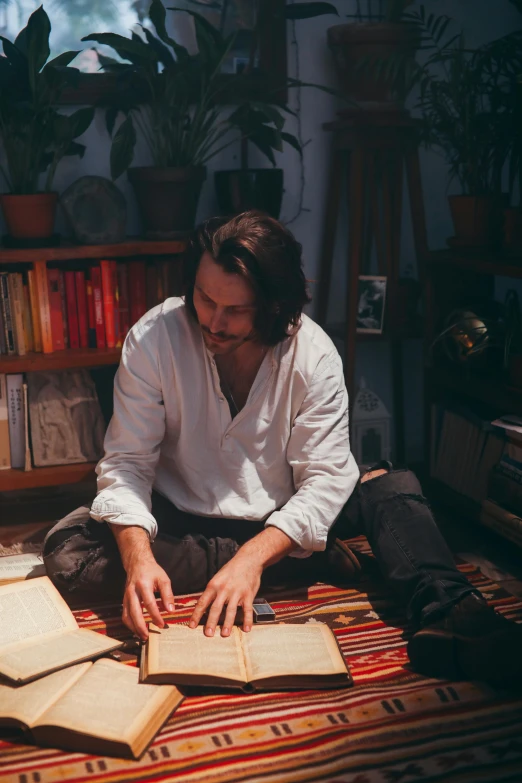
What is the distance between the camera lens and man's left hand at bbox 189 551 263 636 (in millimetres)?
1557

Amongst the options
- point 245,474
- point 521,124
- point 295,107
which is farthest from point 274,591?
point 295,107

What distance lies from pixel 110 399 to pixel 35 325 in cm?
29

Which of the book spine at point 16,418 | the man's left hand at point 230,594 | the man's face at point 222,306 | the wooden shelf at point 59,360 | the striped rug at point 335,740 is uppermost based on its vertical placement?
the man's face at point 222,306

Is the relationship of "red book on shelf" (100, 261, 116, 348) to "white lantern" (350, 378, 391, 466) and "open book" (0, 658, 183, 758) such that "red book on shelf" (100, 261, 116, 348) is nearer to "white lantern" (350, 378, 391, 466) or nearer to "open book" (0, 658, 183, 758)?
"white lantern" (350, 378, 391, 466)

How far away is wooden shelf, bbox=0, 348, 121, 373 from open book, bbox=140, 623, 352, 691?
97 cm

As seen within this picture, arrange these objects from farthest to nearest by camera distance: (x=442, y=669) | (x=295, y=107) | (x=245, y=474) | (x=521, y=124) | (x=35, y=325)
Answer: (x=295, y=107), (x=35, y=325), (x=521, y=124), (x=245, y=474), (x=442, y=669)

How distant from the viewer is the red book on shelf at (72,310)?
238 centimetres

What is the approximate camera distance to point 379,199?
2.76 meters

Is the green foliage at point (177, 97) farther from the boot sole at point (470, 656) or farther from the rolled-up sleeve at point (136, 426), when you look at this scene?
the boot sole at point (470, 656)

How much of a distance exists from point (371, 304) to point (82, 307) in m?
0.87

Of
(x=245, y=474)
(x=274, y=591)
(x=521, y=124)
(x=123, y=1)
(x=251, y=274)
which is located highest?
(x=123, y=1)

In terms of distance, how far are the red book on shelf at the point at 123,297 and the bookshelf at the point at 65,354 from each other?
5cm

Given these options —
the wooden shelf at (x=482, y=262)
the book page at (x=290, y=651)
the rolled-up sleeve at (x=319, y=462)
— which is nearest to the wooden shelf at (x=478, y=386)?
the wooden shelf at (x=482, y=262)

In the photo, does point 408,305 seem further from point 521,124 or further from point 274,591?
point 274,591
